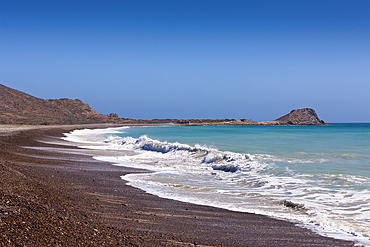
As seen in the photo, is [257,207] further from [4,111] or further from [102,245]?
[4,111]

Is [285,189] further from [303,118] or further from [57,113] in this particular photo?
[303,118]

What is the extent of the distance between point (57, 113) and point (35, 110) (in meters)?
13.0

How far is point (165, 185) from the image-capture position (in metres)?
9.54

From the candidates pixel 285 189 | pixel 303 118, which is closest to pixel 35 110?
pixel 285 189

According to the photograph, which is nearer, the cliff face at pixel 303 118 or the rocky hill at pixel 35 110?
the rocky hill at pixel 35 110

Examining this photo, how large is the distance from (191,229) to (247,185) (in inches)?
210

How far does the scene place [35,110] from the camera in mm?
109688

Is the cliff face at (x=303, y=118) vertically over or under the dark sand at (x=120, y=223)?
over

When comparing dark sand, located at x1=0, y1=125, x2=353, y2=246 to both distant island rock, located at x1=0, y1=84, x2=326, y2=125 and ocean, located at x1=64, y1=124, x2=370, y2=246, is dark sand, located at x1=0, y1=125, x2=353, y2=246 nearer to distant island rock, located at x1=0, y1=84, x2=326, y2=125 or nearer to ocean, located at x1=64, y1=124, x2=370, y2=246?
ocean, located at x1=64, y1=124, x2=370, y2=246

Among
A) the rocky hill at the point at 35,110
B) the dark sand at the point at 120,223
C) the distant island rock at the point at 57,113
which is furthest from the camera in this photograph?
the distant island rock at the point at 57,113

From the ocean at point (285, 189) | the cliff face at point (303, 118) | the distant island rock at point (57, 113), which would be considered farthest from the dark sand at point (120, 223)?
the cliff face at point (303, 118)

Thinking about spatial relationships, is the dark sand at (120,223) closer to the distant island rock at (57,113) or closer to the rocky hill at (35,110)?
the distant island rock at (57,113)

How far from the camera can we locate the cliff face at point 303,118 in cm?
15575

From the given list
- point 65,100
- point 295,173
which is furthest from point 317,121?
point 295,173
